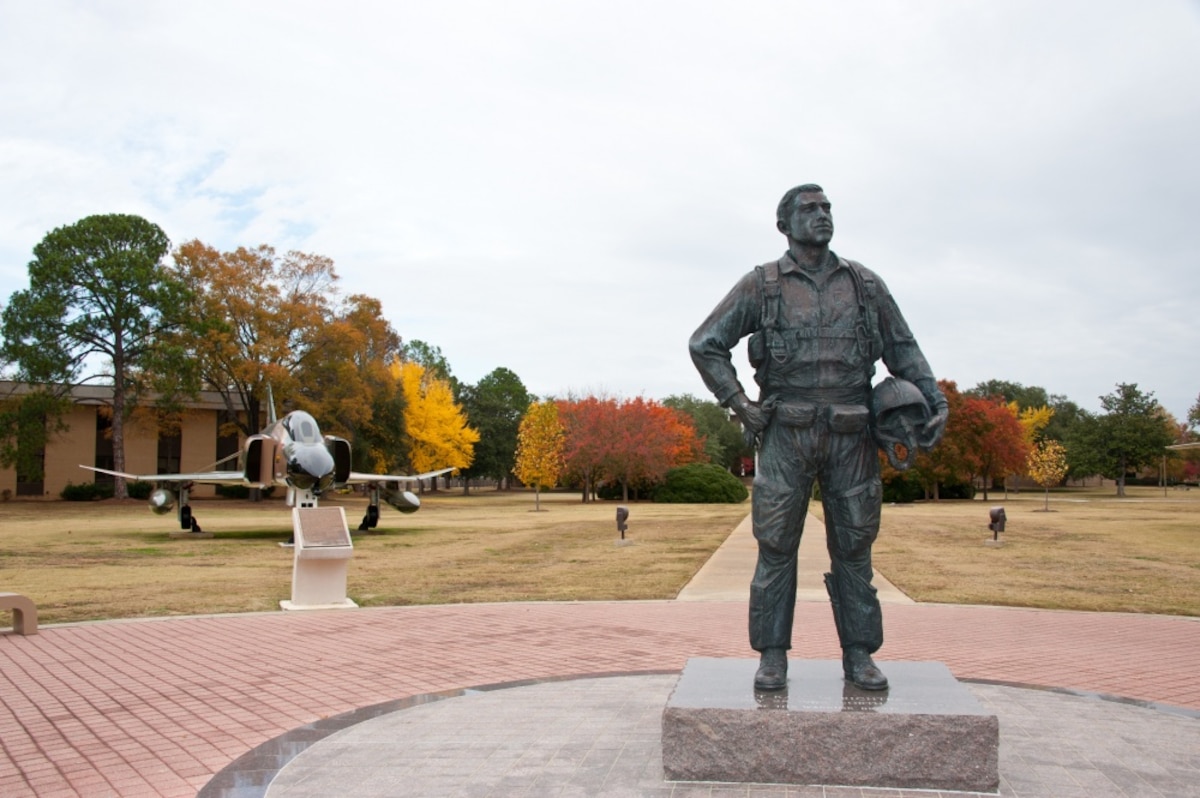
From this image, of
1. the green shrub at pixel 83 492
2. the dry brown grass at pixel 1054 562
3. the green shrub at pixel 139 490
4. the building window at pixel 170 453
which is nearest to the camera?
the dry brown grass at pixel 1054 562

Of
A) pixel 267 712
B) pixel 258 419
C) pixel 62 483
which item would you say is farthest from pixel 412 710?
pixel 62 483

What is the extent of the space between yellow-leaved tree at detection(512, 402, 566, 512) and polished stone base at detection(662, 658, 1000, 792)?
40.2 metres

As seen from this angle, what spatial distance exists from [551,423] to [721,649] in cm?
3824

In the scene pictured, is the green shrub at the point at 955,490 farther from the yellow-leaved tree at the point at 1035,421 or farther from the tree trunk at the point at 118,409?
the tree trunk at the point at 118,409

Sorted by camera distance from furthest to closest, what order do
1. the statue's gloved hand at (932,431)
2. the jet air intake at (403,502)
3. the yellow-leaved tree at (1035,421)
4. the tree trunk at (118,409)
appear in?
1. the yellow-leaved tree at (1035,421)
2. the tree trunk at (118,409)
3. the jet air intake at (403,502)
4. the statue's gloved hand at (932,431)

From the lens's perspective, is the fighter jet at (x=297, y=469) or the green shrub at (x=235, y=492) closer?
the fighter jet at (x=297, y=469)

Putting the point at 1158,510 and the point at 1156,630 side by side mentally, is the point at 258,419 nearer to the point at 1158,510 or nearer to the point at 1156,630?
the point at 1158,510

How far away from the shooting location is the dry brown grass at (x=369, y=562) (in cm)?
1191

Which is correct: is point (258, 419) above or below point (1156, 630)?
above

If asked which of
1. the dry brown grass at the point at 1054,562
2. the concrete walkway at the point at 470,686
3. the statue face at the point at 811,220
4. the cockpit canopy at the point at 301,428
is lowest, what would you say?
the dry brown grass at the point at 1054,562

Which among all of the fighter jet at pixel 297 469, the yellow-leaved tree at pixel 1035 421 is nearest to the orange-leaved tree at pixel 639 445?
the fighter jet at pixel 297 469

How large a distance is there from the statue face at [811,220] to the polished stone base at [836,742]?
220 centimetres

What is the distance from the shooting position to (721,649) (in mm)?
7977

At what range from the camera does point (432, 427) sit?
164 feet
